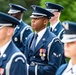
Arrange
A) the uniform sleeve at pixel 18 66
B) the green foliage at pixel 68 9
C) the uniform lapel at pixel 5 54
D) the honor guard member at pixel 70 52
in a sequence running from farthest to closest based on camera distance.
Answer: the green foliage at pixel 68 9
the uniform lapel at pixel 5 54
the uniform sleeve at pixel 18 66
the honor guard member at pixel 70 52

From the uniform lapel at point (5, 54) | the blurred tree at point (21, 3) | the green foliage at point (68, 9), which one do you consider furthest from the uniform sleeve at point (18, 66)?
the blurred tree at point (21, 3)

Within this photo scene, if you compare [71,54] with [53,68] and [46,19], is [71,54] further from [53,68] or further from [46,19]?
[46,19]

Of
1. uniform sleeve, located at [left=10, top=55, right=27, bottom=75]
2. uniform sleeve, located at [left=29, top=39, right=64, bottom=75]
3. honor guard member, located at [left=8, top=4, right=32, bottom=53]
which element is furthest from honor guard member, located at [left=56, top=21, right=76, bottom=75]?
honor guard member, located at [left=8, top=4, right=32, bottom=53]

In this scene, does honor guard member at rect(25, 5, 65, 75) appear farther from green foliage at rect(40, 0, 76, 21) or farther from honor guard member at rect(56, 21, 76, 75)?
honor guard member at rect(56, 21, 76, 75)

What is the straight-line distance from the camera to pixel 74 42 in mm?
5965

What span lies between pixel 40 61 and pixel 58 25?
74.3 inches

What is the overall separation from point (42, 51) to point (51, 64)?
0.27 m

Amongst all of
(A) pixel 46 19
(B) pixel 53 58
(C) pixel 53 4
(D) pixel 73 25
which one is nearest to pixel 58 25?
(C) pixel 53 4

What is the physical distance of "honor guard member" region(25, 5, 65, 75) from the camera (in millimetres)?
7969

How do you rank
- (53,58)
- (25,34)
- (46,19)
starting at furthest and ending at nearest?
(25,34) < (46,19) < (53,58)

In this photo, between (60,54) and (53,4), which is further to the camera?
(53,4)

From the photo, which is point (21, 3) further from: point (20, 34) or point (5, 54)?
point (5, 54)

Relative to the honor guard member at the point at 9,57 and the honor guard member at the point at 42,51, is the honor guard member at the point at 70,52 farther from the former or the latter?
the honor guard member at the point at 42,51

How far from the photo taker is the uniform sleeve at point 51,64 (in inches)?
313
